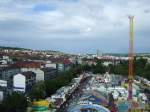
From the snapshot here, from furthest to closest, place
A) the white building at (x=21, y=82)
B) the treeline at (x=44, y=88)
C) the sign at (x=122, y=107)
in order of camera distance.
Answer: the white building at (x=21, y=82) → the treeline at (x=44, y=88) → the sign at (x=122, y=107)

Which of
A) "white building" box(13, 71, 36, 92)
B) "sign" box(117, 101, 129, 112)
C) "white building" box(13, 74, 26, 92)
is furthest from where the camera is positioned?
"white building" box(13, 74, 26, 92)

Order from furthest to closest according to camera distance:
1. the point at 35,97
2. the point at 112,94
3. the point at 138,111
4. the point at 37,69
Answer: the point at 37,69 → the point at 112,94 → the point at 35,97 → the point at 138,111

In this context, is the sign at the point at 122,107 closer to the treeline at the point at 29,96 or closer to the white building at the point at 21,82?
the treeline at the point at 29,96

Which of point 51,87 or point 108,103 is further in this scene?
point 51,87

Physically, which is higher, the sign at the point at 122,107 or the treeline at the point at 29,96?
the treeline at the point at 29,96

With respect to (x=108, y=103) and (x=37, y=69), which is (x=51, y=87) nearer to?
(x=108, y=103)

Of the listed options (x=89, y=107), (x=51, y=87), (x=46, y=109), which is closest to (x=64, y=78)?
(x=51, y=87)

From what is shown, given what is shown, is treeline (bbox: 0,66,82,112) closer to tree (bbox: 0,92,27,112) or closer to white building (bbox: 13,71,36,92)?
tree (bbox: 0,92,27,112)

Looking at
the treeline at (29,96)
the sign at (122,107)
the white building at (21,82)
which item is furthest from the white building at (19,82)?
the sign at (122,107)

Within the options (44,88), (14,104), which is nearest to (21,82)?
(44,88)

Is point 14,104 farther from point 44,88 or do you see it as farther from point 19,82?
point 19,82

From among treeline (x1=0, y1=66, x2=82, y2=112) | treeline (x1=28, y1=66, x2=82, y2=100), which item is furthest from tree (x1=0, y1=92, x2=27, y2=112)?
treeline (x1=28, y1=66, x2=82, y2=100)
